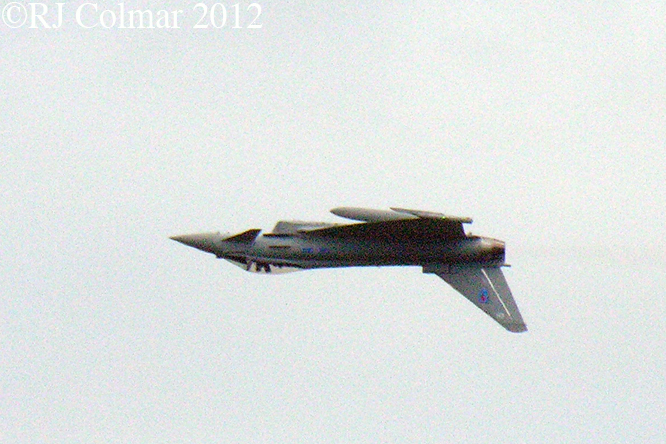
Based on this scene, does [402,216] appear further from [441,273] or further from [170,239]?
[170,239]

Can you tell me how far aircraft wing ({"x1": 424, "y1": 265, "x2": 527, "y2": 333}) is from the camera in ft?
95.8

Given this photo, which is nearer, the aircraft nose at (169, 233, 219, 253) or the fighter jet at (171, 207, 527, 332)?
the fighter jet at (171, 207, 527, 332)

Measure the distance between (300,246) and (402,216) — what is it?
10.4 ft

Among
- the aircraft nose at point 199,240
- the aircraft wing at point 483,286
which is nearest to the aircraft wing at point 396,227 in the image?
the aircraft wing at point 483,286

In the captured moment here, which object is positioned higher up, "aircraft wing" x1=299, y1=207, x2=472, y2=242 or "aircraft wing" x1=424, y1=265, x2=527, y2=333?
"aircraft wing" x1=299, y1=207, x2=472, y2=242

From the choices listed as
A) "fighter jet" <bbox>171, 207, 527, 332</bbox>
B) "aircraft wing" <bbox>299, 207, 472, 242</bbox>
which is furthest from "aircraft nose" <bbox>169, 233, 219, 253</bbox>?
"aircraft wing" <bbox>299, 207, 472, 242</bbox>

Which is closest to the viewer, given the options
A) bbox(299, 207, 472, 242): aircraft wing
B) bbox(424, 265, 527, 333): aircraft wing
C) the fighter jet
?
bbox(299, 207, 472, 242): aircraft wing

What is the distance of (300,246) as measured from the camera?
29031mm

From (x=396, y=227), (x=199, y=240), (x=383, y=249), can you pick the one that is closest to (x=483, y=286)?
(x=383, y=249)

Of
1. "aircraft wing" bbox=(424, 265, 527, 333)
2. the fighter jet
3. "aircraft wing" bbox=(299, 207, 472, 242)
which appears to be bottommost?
"aircraft wing" bbox=(424, 265, 527, 333)

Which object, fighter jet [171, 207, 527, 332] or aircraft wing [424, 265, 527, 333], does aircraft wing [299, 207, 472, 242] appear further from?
aircraft wing [424, 265, 527, 333]

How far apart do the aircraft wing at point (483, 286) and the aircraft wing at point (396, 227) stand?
1.11 m

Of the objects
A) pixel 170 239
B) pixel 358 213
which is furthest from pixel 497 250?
pixel 170 239

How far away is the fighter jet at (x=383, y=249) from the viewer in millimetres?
28656
